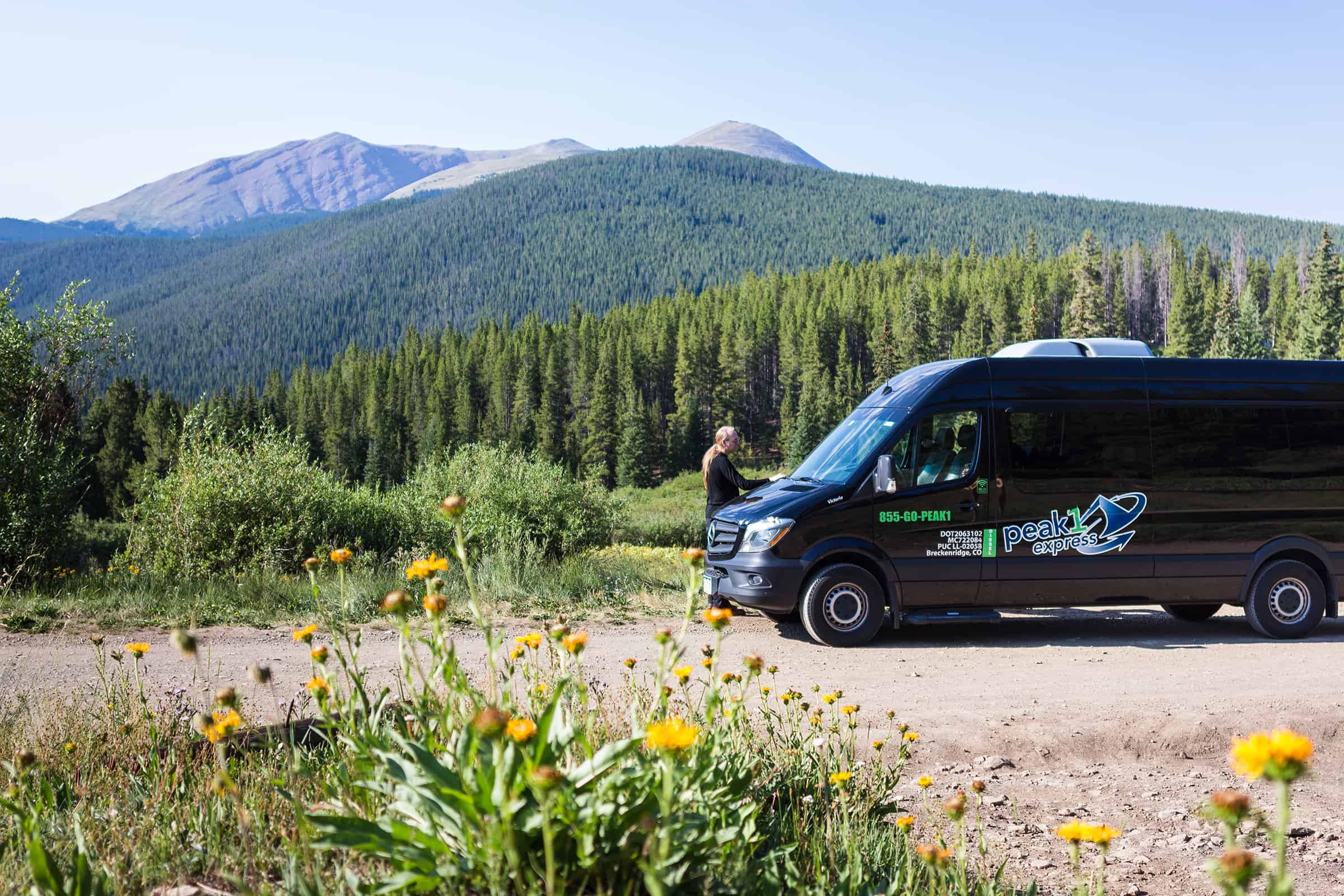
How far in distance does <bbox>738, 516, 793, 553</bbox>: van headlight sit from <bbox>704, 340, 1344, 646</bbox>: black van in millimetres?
17

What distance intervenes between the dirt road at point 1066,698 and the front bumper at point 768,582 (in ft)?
1.33

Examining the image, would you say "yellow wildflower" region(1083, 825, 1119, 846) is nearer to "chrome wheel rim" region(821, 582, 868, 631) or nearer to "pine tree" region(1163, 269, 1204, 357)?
"chrome wheel rim" region(821, 582, 868, 631)

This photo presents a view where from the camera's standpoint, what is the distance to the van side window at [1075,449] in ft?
29.9

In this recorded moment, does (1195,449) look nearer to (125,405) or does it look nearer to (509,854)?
(509,854)

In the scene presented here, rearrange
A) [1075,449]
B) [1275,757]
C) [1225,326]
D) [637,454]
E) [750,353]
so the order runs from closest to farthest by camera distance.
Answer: [1275,757] → [1075,449] → [637,454] → [1225,326] → [750,353]

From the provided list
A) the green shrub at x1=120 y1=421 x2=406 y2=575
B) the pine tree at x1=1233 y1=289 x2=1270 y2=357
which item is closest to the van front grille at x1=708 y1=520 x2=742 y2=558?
the green shrub at x1=120 y1=421 x2=406 y2=575

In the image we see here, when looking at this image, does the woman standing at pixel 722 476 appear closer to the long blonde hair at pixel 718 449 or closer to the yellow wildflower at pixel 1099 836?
the long blonde hair at pixel 718 449

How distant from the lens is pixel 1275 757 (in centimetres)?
144

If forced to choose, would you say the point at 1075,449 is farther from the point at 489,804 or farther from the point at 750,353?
the point at 750,353

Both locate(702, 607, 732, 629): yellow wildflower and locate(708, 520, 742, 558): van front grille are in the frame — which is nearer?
locate(702, 607, 732, 629): yellow wildflower

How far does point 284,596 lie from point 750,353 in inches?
4649

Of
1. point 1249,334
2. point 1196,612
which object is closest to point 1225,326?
point 1249,334

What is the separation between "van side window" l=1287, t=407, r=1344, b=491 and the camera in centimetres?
950

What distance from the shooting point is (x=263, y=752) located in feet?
14.1
